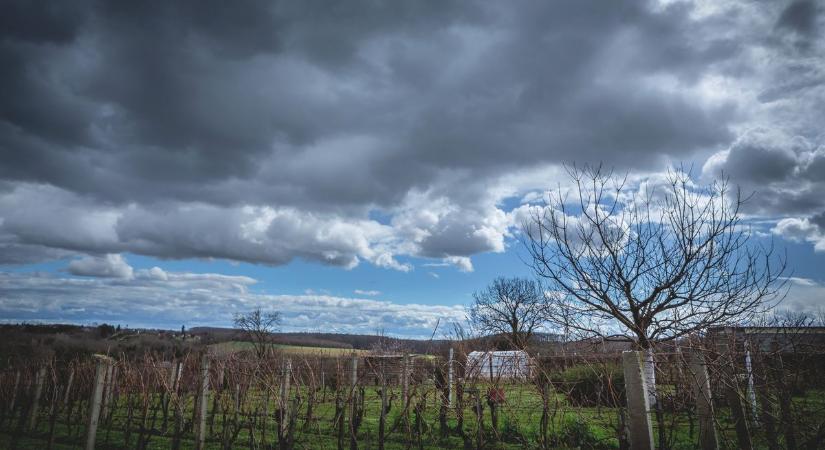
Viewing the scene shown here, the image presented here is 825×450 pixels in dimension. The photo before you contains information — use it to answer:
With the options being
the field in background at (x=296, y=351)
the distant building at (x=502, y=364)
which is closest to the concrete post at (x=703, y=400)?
the distant building at (x=502, y=364)

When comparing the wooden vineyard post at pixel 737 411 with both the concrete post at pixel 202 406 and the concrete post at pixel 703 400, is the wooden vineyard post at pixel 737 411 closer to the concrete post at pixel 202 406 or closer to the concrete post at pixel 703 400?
the concrete post at pixel 703 400

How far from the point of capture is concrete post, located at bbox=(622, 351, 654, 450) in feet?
14.1

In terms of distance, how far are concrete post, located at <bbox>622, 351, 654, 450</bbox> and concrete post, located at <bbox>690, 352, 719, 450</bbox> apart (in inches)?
23.7

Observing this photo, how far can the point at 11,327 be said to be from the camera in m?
52.4

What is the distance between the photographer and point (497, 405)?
38.0 feet

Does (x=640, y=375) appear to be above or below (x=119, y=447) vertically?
above

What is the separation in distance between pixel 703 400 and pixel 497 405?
7.45 m

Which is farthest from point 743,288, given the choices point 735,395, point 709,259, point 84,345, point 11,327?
point 11,327

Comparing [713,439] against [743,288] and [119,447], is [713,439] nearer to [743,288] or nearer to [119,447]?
[743,288]

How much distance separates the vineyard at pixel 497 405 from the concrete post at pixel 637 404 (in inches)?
0.6

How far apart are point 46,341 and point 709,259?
56.2m

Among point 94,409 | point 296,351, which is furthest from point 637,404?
point 296,351

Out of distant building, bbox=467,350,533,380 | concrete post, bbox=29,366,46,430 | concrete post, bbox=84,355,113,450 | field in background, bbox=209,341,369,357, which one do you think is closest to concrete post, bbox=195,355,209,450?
field in background, bbox=209,341,369,357

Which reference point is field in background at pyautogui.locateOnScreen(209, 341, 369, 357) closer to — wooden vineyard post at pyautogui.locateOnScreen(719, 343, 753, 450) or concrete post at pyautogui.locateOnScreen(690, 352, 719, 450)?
concrete post at pyautogui.locateOnScreen(690, 352, 719, 450)
